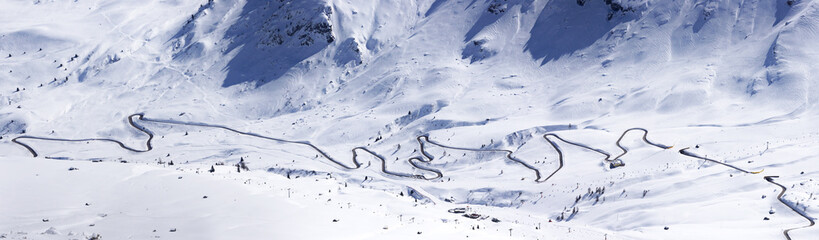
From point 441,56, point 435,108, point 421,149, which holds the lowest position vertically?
point 421,149

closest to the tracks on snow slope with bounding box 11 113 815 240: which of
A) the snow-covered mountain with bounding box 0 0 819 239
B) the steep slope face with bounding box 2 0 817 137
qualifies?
the snow-covered mountain with bounding box 0 0 819 239

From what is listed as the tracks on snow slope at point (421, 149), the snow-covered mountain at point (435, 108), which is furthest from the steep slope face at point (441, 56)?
the tracks on snow slope at point (421, 149)

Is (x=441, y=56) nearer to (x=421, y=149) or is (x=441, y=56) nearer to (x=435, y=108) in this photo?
(x=435, y=108)

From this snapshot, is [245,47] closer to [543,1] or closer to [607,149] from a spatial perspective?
[543,1]

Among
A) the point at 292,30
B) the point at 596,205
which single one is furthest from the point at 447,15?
the point at 596,205

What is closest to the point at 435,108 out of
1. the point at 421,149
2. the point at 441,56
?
the point at 421,149

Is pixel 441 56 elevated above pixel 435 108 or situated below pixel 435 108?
above

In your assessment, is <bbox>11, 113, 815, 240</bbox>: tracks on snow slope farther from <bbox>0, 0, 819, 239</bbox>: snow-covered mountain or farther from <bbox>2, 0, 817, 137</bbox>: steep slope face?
<bbox>2, 0, 817, 137</bbox>: steep slope face

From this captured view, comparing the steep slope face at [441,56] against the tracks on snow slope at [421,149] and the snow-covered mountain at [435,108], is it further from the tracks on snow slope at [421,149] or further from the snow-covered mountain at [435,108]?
the tracks on snow slope at [421,149]
